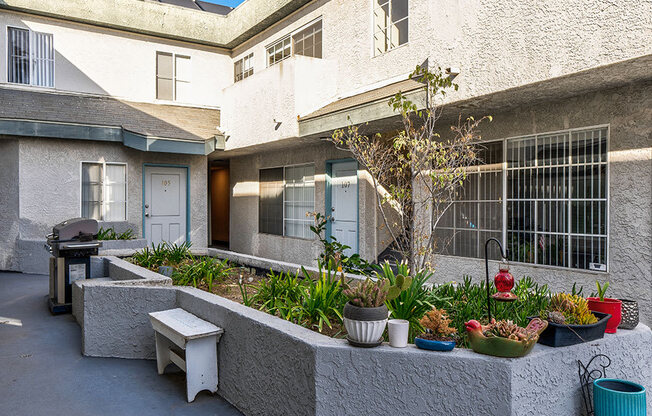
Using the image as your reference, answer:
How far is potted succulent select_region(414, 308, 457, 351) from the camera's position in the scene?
335cm

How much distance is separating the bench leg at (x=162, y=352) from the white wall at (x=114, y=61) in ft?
32.1

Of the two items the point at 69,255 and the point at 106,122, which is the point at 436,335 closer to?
the point at 69,255

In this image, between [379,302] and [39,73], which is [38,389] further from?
[39,73]

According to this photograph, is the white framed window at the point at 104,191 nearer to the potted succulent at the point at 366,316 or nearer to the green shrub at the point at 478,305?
the green shrub at the point at 478,305

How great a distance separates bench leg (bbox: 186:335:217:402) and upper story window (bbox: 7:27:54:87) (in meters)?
10.6

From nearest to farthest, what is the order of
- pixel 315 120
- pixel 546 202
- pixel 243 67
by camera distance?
1. pixel 546 202
2. pixel 315 120
3. pixel 243 67

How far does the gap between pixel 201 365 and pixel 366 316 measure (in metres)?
1.94

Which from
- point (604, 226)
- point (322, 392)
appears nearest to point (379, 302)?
point (322, 392)

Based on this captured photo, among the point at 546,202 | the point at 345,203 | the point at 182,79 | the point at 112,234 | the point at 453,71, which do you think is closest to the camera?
the point at 453,71

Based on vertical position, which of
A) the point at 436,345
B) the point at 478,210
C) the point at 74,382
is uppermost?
the point at 478,210

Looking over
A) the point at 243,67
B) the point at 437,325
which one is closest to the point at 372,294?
the point at 437,325

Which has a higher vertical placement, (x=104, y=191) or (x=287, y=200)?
(x=104, y=191)

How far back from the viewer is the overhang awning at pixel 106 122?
10992 millimetres

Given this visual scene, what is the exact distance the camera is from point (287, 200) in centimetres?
1285
